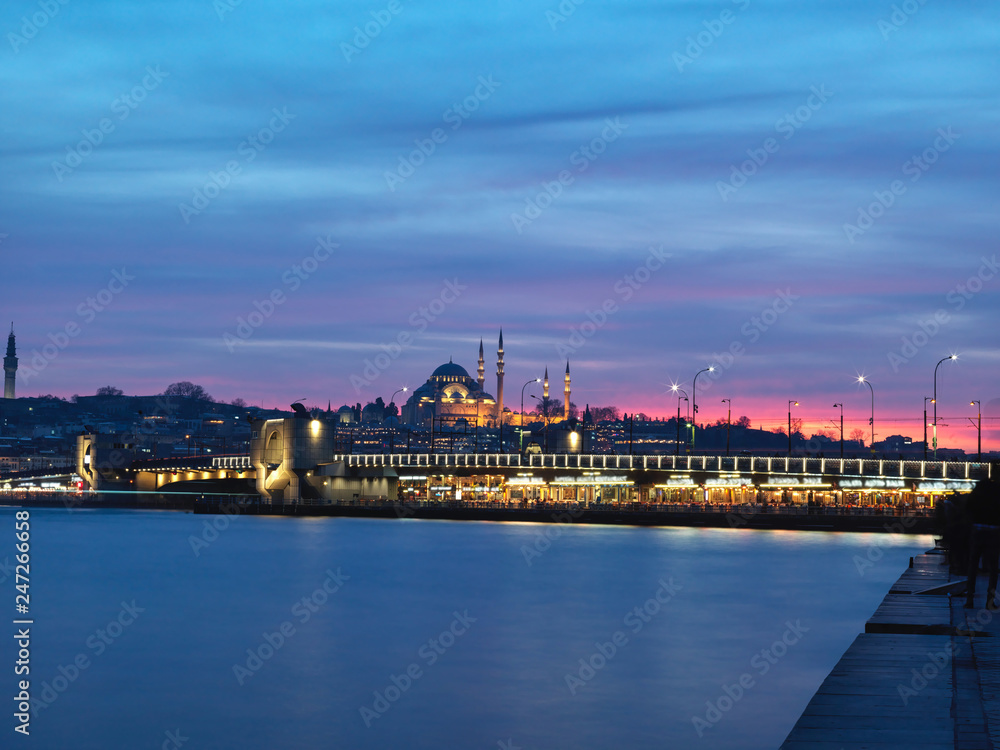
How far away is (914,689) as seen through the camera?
2255 centimetres

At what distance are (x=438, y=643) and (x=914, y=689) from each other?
24.3 metres

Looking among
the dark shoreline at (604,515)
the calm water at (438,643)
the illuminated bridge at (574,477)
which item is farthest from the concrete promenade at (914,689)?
the illuminated bridge at (574,477)

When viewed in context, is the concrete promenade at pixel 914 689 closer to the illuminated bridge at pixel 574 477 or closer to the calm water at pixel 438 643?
the calm water at pixel 438 643

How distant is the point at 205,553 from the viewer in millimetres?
89562

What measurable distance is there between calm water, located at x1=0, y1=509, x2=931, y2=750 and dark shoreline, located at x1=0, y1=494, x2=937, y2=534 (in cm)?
Answer: 2576

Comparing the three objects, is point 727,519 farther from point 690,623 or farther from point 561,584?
point 690,623

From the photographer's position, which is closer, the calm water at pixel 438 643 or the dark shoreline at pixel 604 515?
the calm water at pixel 438 643

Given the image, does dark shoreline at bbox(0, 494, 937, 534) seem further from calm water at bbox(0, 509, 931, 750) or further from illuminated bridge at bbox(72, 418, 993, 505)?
calm water at bbox(0, 509, 931, 750)

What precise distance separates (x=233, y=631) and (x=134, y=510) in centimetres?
14714

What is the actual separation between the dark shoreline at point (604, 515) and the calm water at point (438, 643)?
25758 mm

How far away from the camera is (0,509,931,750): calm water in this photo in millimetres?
30875

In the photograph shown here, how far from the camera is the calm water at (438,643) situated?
3088 centimetres

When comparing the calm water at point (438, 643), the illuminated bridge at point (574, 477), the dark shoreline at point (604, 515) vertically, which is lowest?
the dark shoreline at point (604, 515)

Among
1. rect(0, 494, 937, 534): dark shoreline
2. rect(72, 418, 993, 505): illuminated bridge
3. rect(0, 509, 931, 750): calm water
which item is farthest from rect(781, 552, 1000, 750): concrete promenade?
rect(72, 418, 993, 505): illuminated bridge
